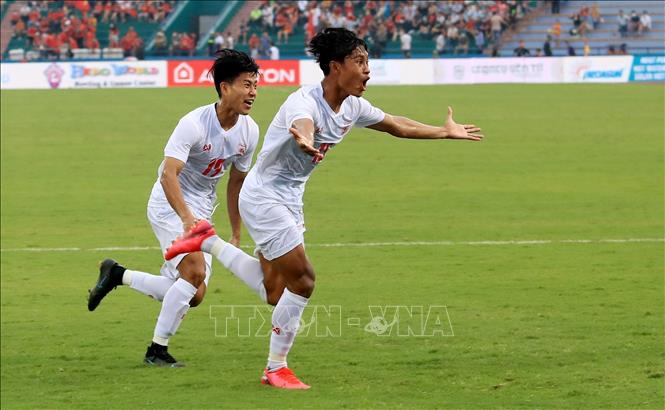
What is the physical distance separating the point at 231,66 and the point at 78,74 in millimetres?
36406

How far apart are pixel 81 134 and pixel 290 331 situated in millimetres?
19877

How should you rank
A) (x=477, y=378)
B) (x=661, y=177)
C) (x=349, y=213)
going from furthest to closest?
(x=661, y=177), (x=349, y=213), (x=477, y=378)

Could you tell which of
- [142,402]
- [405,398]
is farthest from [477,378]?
[142,402]

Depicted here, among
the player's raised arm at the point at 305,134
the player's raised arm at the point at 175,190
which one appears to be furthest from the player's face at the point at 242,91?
the player's raised arm at the point at 305,134

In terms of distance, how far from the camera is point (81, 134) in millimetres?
26750

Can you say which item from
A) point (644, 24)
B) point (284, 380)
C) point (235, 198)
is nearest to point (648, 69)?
point (644, 24)

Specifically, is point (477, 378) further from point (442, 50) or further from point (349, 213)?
point (442, 50)

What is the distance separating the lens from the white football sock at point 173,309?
8.41m

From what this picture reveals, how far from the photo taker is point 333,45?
751 centimetres

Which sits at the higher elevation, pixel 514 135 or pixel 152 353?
pixel 152 353

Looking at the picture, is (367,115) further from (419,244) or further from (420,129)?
(419,244)

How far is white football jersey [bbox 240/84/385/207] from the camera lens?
295 inches

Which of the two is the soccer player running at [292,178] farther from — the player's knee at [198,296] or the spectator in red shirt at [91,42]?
the spectator in red shirt at [91,42]

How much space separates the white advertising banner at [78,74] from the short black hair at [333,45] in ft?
120
